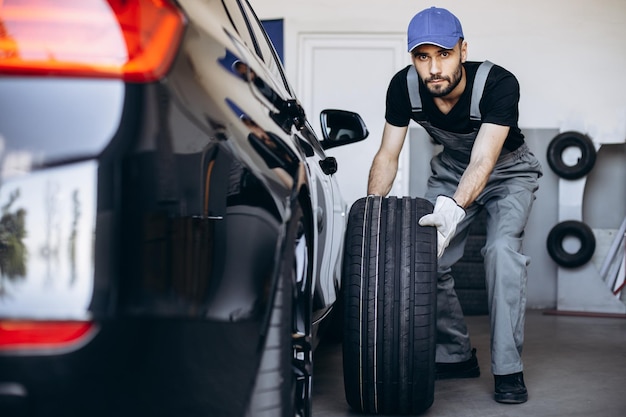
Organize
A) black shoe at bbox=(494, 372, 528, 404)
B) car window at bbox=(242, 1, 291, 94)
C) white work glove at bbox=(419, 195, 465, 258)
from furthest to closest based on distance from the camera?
black shoe at bbox=(494, 372, 528, 404) → white work glove at bbox=(419, 195, 465, 258) → car window at bbox=(242, 1, 291, 94)

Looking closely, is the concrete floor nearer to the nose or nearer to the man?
the man

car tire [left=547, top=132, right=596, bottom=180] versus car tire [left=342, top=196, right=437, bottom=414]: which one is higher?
car tire [left=547, top=132, right=596, bottom=180]

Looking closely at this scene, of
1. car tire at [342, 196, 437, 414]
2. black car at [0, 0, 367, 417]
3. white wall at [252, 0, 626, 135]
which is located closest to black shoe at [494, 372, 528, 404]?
car tire at [342, 196, 437, 414]

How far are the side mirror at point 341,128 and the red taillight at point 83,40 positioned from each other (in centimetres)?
169

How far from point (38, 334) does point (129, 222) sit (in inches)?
6.5

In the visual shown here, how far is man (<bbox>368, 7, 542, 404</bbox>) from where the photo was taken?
2674mm

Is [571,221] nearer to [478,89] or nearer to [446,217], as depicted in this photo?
[478,89]

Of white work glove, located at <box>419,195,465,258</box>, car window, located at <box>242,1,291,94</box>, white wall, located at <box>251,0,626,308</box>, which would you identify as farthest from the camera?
white wall, located at <box>251,0,626,308</box>

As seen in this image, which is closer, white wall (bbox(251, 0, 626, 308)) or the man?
the man

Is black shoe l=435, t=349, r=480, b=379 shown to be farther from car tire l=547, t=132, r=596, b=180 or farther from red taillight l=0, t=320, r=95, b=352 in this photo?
car tire l=547, t=132, r=596, b=180

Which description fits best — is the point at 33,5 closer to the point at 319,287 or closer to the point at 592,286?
the point at 319,287

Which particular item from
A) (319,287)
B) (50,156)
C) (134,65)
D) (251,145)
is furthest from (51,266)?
(319,287)

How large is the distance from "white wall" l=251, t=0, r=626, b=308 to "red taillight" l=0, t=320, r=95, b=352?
521cm

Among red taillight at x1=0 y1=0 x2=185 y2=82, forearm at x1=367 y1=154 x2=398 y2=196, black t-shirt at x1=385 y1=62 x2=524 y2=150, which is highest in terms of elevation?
black t-shirt at x1=385 y1=62 x2=524 y2=150
